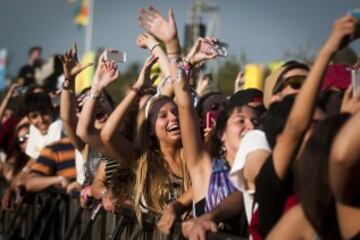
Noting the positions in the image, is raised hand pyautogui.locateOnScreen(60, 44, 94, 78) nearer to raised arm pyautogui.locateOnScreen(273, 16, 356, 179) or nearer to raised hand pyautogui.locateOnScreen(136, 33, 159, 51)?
raised hand pyautogui.locateOnScreen(136, 33, 159, 51)

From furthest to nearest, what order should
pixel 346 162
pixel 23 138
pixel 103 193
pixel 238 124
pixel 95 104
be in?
pixel 23 138
pixel 95 104
pixel 103 193
pixel 238 124
pixel 346 162

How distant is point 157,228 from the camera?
23.1 feet

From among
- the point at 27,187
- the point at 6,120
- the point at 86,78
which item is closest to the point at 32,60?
the point at 86,78

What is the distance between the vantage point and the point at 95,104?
8758 millimetres

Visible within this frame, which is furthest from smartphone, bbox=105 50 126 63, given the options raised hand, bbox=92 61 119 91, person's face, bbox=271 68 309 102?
person's face, bbox=271 68 309 102

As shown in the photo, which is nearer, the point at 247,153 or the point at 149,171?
the point at 247,153

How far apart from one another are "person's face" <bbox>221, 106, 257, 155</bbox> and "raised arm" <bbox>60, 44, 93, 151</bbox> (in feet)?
11.8

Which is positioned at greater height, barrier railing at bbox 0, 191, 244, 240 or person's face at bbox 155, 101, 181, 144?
person's face at bbox 155, 101, 181, 144

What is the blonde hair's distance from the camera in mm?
7750

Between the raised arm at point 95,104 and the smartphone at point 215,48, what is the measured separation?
0.80m

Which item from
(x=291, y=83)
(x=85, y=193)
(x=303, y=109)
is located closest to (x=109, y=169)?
(x=85, y=193)

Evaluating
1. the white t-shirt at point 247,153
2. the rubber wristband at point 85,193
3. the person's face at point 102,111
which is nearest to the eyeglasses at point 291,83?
the white t-shirt at point 247,153

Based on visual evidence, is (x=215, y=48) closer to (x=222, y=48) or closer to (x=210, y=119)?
(x=222, y=48)

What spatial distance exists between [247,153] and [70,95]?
15.8 feet
